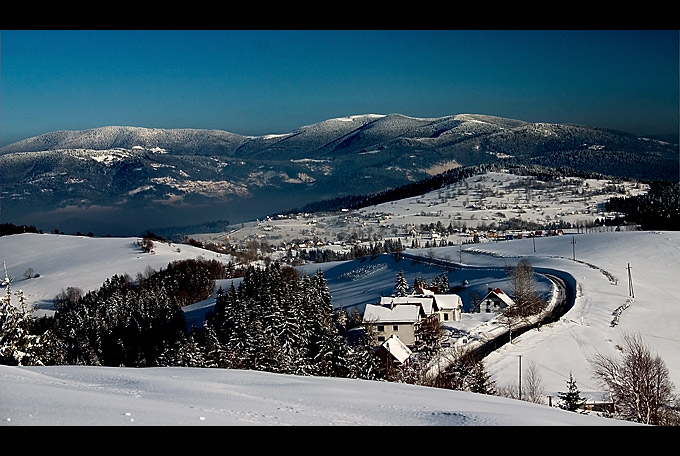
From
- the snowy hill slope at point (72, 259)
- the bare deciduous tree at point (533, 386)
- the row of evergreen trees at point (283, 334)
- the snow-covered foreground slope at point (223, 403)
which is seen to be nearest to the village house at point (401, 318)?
the row of evergreen trees at point (283, 334)

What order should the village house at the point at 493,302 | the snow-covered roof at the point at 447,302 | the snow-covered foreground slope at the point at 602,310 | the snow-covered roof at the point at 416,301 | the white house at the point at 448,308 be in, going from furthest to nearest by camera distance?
the village house at the point at 493,302 < the snow-covered roof at the point at 447,302 < the white house at the point at 448,308 < the snow-covered roof at the point at 416,301 < the snow-covered foreground slope at the point at 602,310

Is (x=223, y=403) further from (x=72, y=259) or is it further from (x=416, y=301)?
(x=72, y=259)

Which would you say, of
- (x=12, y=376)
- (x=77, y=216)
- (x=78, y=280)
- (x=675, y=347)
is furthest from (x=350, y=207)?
(x=12, y=376)

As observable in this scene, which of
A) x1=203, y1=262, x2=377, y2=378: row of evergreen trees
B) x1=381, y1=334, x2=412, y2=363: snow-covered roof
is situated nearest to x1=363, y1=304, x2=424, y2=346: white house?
x1=203, y1=262, x2=377, y2=378: row of evergreen trees

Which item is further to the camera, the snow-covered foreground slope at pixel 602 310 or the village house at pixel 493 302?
the village house at pixel 493 302

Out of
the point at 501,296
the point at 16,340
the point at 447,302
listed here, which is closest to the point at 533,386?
the point at 16,340

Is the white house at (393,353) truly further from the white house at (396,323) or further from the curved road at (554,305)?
the white house at (396,323)

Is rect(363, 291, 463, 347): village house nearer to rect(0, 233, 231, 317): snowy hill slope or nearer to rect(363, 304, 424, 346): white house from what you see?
rect(363, 304, 424, 346): white house
